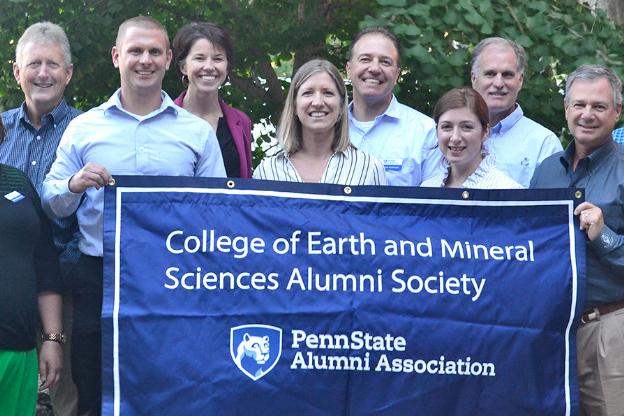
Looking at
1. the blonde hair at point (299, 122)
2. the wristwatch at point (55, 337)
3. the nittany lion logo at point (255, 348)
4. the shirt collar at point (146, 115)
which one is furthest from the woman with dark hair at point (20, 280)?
the blonde hair at point (299, 122)

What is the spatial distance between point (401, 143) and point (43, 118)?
187 cm

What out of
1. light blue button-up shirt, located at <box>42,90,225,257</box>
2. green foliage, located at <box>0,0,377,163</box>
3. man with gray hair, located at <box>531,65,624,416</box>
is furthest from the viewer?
green foliage, located at <box>0,0,377,163</box>

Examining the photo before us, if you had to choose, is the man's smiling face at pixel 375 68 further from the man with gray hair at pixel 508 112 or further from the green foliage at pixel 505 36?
the man with gray hair at pixel 508 112

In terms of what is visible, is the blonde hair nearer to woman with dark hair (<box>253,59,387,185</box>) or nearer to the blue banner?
woman with dark hair (<box>253,59,387,185</box>)

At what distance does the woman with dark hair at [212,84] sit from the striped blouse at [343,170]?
0.46m

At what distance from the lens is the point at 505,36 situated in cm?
693

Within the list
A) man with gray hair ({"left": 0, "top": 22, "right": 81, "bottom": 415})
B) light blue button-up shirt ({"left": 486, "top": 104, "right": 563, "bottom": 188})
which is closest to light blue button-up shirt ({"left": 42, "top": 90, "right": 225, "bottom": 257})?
man with gray hair ({"left": 0, "top": 22, "right": 81, "bottom": 415})

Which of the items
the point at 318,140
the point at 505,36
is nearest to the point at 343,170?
the point at 318,140

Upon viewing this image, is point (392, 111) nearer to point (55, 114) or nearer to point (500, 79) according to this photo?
point (500, 79)

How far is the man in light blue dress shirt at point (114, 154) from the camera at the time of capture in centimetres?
549

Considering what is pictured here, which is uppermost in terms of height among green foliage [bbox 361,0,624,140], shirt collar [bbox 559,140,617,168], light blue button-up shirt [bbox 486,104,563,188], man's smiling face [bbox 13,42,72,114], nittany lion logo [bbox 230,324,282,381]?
green foliage [bbox 361,0,624,140]

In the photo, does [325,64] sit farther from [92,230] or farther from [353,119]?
[92,230]

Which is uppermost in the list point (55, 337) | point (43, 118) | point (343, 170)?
point (43, 118)

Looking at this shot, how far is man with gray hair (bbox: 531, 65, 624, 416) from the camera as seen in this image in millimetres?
5336
